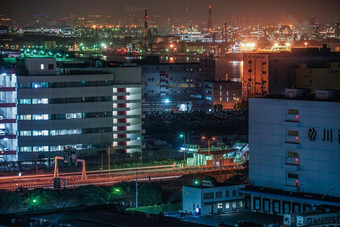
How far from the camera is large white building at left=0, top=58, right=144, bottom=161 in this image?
1912cm

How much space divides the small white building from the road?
260 centimetres

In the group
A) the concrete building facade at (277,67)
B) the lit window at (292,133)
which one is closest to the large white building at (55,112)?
the lit window at (292,133)

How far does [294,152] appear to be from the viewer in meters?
13.9

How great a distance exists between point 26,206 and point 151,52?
173 ft

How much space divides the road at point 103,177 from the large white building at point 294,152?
283cm

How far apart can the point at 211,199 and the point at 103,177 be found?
12.2ft

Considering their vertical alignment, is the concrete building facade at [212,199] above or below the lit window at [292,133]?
below

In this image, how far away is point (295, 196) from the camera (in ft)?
44.0

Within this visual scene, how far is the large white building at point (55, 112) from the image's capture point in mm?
19125

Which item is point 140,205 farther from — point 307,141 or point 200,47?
point 200,47

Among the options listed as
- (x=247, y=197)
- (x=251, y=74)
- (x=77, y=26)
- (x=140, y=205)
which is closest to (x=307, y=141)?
(x=247, y=197)

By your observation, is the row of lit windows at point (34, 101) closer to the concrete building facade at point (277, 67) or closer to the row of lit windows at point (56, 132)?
the row of lit windows at point (56, 132)

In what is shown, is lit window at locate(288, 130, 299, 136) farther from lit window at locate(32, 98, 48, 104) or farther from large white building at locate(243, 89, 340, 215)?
lit window at locate(32, 98, 48, 104)

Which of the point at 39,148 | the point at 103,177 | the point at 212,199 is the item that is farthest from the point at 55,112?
the point at 212,199
